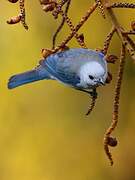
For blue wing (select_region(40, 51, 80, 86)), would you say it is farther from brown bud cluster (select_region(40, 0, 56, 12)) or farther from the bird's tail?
brown bud cluster (select_region(40, 0, 56, 12))

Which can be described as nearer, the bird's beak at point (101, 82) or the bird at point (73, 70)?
the bird's beak at point (101, 82)

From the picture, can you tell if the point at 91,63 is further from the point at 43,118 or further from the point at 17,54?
the point at 43,118

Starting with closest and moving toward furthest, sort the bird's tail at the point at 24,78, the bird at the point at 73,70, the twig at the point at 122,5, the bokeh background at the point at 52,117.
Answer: the twig at the point at 122,5, the bird at the point at 73,70, the bird's tail at the point at 24,78, the bokeh background at the point at 52,117

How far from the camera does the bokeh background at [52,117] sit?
154 inches

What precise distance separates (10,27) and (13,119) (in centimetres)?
58

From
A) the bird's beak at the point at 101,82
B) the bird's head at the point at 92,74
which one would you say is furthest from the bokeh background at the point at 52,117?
the bird's beak at the point at 101,82

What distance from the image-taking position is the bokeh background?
12.8 ft

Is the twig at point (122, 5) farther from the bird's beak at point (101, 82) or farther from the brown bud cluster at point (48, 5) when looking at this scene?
the bird's beak at point (101, 82)

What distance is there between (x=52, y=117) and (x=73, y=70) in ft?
6.91

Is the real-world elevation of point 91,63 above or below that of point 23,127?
below

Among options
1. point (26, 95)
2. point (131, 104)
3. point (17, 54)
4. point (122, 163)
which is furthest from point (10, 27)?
point (122, 163)

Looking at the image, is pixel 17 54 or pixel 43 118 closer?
pixel 17 54

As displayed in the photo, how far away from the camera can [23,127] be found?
13.7ft

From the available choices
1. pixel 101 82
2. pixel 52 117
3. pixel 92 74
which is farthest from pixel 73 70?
pixel 52 117
